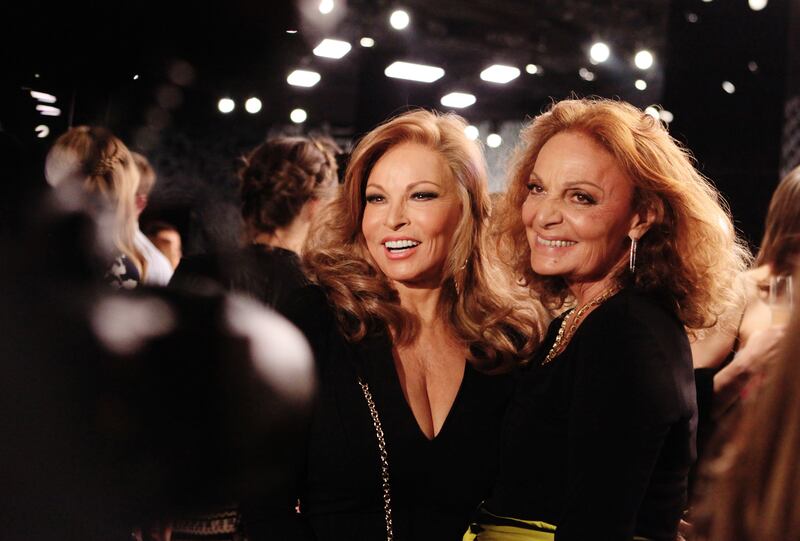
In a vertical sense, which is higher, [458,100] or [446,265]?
[458,100]

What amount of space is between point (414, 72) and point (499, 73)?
27.8 inches

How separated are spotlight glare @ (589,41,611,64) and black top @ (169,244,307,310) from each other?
6.71ft

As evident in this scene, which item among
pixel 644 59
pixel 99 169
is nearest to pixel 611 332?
pixel 99 169

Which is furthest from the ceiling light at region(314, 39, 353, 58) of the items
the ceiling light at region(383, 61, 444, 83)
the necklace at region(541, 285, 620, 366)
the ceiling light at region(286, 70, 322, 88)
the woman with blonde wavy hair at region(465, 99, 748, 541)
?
the necklace at region(541, 285, 620, 366)

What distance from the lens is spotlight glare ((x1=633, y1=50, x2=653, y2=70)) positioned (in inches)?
128

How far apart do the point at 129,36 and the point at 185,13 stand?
36 mm

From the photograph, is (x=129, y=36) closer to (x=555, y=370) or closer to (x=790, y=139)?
(x=555, y=370)

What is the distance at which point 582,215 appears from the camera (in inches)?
54.2

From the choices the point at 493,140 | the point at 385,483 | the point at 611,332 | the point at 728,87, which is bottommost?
the point at 385,483

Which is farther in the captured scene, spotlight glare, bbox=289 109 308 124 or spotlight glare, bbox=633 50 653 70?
spotlight glare, bbox=633 50 653 70

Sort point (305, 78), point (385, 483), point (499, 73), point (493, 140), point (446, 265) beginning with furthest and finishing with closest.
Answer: point (499, 73), point (305, 78), point (493, 140), point (446, 265), point (385, 483)

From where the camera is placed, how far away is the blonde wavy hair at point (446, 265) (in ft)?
5.03

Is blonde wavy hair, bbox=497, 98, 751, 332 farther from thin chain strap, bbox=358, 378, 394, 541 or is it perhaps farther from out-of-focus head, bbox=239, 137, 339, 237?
out-of-focus head, bbox=239, 137, 339, 237

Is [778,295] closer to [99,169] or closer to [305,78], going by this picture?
[99,169]
